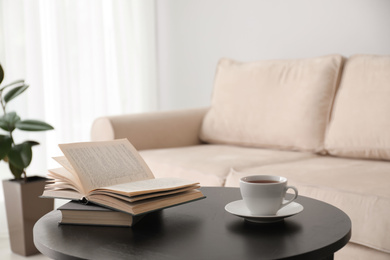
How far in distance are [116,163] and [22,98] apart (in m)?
1.86

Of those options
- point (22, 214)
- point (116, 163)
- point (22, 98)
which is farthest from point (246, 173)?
point (22, 98)

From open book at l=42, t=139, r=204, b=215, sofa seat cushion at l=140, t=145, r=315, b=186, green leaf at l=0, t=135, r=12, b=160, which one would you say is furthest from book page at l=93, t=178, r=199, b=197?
green leaf at l=0, t=135, r=12, b=160

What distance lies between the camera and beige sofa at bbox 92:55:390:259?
1506 millimetres

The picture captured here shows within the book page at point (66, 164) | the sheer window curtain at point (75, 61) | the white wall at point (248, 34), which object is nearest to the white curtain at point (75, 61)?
the sheer window curtain at point (75, 61)

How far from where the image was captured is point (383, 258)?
1390 millimetres

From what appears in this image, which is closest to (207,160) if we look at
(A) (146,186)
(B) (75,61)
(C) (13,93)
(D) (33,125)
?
(D) (33,125)

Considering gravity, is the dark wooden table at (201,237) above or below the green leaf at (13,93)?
below

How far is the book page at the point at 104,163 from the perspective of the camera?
107cm

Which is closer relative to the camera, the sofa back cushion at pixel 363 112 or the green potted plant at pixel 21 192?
the sofa back cushion at pixel 363 112

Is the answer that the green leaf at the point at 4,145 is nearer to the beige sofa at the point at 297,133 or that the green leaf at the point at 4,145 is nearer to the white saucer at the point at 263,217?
the beige sofa at the point at 297,133

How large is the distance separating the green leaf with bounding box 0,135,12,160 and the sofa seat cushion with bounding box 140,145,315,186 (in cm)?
57

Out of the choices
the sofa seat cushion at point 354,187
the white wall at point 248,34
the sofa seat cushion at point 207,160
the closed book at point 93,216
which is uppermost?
the white wall at point 248,34

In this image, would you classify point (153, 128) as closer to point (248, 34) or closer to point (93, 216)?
point (248, 34)

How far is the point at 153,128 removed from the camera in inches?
97.3
